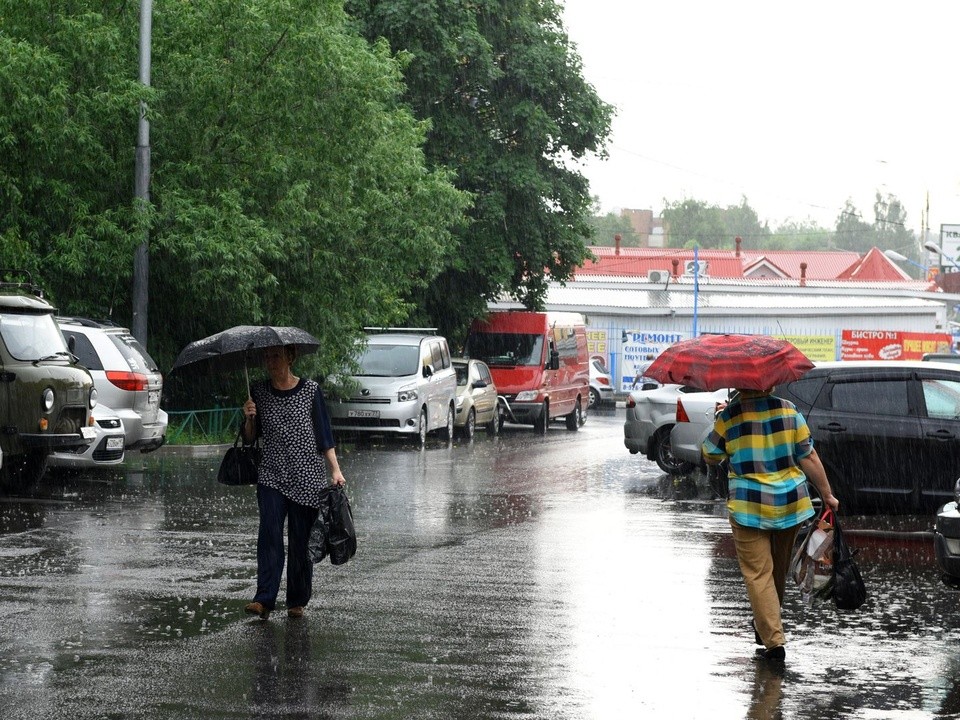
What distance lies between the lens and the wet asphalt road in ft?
23.3

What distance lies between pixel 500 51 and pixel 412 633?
94.9 feet

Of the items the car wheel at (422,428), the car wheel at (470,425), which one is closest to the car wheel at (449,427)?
the car wheel at (470,425)

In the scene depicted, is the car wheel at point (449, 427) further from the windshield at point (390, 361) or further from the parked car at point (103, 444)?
A: the parked car at point (103, 444)

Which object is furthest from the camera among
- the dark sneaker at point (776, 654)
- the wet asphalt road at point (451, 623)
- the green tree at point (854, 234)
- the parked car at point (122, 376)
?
the green tree at point (854, 234)

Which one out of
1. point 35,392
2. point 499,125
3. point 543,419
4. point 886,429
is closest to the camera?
point 886,429

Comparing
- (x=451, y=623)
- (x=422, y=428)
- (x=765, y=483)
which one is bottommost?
(x=422, y=428)

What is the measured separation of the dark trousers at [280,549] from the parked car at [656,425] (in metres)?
12.3

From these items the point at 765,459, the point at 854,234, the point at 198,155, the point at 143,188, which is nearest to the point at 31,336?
the point at 143,188

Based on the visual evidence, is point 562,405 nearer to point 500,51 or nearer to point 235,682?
point 500,51

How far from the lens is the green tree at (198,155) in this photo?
2189 centimetres

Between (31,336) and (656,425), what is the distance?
891 centimetres

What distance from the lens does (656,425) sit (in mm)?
21297

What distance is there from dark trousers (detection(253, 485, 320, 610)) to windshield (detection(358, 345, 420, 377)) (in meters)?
18.0

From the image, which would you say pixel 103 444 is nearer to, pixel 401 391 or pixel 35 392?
pixel 35 392
